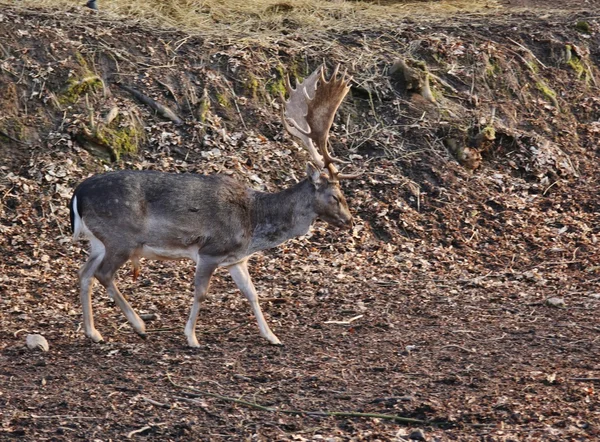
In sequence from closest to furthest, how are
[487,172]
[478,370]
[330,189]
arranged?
[478,370]
[330,189]
[487,172]

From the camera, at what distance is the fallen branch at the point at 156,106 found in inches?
477

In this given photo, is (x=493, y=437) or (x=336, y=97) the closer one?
(x=493, y=437)

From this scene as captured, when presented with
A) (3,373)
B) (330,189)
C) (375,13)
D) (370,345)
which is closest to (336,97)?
(330,189)

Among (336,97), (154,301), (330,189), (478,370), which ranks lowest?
(154,301)

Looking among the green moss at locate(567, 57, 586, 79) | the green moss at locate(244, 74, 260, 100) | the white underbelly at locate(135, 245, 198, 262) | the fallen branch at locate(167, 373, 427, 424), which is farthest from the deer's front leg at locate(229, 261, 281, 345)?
the green moss at locate(567, 57, 586, 79)

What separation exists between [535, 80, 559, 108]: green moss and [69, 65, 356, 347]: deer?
609 cm

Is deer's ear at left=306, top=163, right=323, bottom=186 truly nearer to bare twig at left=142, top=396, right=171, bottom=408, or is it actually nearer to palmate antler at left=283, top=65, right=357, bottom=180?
palmate antler at left=283, top=65, right=357, bottom=180

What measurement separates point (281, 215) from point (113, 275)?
1569 mm

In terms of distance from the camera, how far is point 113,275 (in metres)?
8.48

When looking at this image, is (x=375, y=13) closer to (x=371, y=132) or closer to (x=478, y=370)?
(x=371, y=132)

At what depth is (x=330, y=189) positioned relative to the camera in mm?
8977

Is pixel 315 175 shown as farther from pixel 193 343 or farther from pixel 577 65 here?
pixel 577 65

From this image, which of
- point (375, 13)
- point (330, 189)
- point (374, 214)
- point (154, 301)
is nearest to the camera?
point (330, 189)

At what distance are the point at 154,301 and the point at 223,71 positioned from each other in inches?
169
